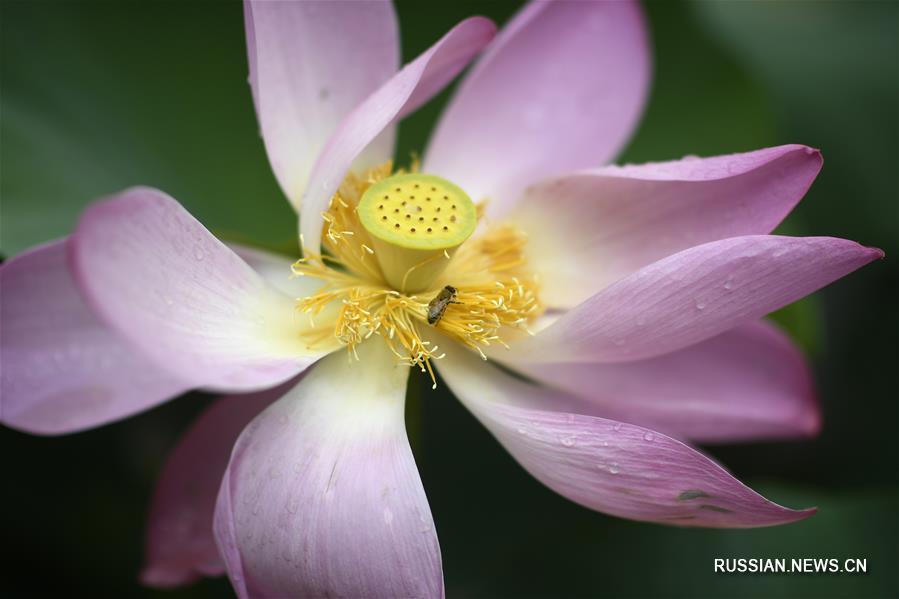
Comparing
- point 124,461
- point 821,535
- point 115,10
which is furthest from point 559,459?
point 115,10

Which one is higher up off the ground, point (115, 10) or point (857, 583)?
point (115, 10)

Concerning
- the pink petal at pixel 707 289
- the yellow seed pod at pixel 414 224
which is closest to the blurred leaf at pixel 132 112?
the yellow seed pod at pixel 414 224

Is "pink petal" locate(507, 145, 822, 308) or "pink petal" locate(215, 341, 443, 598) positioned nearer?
"pink petal" locate(215, 341, 443, 598)

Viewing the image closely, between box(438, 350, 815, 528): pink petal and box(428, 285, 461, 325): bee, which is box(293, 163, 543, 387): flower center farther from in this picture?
box(438, 350, 815, 528): pink petal

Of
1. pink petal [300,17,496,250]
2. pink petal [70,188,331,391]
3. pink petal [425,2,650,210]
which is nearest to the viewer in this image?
pink petal [70,188,331,391]

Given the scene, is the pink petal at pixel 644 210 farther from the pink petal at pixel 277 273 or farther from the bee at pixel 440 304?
the pink petal at pixel 277 273

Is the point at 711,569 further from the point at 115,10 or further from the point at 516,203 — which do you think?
the point at 115,10

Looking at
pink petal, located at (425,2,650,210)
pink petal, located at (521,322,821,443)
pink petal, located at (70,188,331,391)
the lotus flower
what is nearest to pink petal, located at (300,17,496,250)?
the lotus flower
